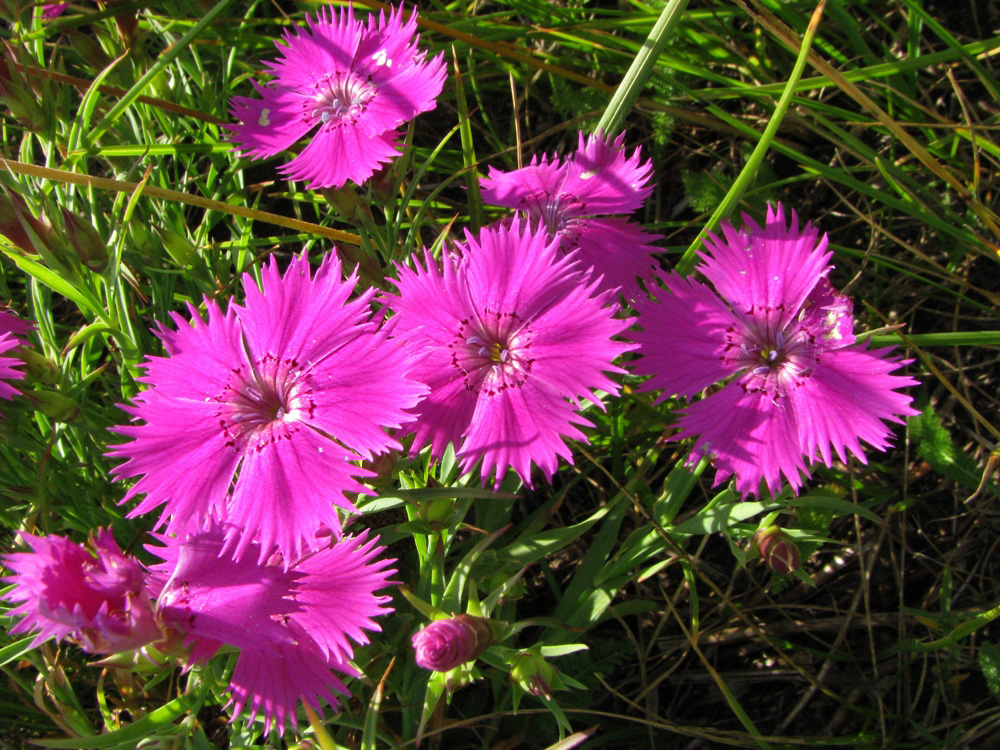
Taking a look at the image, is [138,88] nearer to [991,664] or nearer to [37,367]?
[37,367]

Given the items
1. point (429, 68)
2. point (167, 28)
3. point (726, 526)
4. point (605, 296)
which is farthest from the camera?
point (167, 28)

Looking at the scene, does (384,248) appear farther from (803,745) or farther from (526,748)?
(803,745)

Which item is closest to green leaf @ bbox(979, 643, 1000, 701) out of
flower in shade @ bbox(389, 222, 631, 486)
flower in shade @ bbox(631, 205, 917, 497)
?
flower in shade @ bbox(631, 205, 917, 497)

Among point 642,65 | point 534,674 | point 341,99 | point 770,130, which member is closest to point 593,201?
point 642,65

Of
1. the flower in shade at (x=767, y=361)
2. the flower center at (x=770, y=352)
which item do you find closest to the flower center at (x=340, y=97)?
the flower in shade at (x=767, y=361)

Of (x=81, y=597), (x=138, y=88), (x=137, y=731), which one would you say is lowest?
(x=137, y=731)

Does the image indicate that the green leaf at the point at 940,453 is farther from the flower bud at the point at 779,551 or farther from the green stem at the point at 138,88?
the green stem at the point at 138,88

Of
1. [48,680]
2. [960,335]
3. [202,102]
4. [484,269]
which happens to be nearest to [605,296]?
[484,269]
